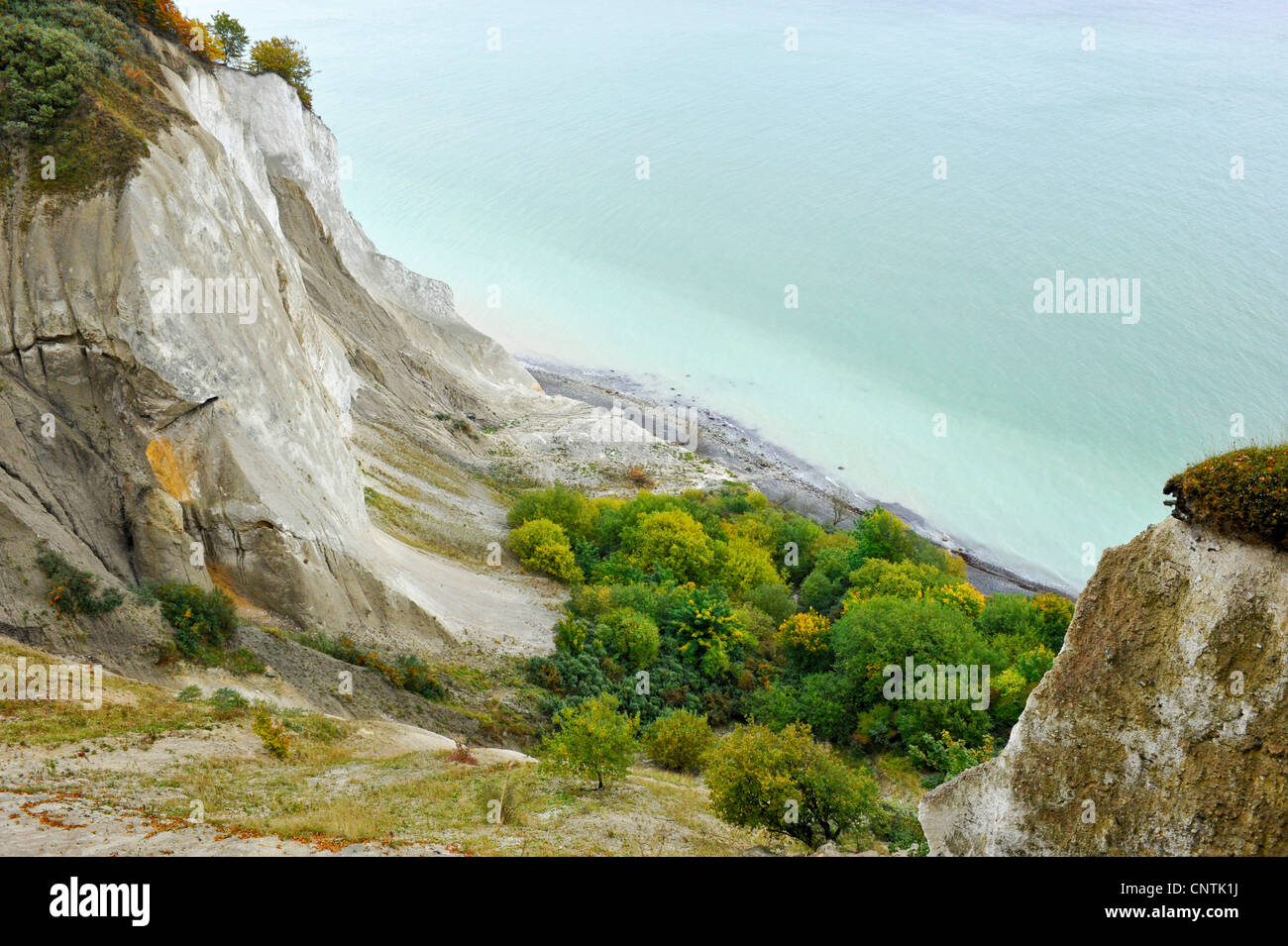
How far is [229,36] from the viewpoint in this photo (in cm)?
3562

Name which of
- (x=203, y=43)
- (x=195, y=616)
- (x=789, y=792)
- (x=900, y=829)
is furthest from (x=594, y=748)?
(x=203, y=43)

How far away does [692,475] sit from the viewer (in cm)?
4322

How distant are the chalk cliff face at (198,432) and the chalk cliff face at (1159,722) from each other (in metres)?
17.0

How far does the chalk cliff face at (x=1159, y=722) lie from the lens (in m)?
10.4

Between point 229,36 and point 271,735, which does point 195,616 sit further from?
point 229,36

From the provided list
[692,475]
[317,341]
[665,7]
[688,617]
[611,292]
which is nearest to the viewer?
[688,617]

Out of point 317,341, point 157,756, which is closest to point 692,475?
point 317,341

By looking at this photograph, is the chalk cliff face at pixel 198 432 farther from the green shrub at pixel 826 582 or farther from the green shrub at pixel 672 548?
the green shrub at pixel 826 582

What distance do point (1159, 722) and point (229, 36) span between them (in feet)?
131

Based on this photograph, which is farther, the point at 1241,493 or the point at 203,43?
the point at 203,43

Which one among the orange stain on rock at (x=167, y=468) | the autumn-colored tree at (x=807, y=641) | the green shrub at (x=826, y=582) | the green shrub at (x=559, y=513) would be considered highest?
the orange stain on rock at (x=167, y=468)

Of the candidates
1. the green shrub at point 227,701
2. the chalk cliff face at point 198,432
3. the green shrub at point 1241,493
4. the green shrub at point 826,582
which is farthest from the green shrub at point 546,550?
the green shrub at point 1241,493
